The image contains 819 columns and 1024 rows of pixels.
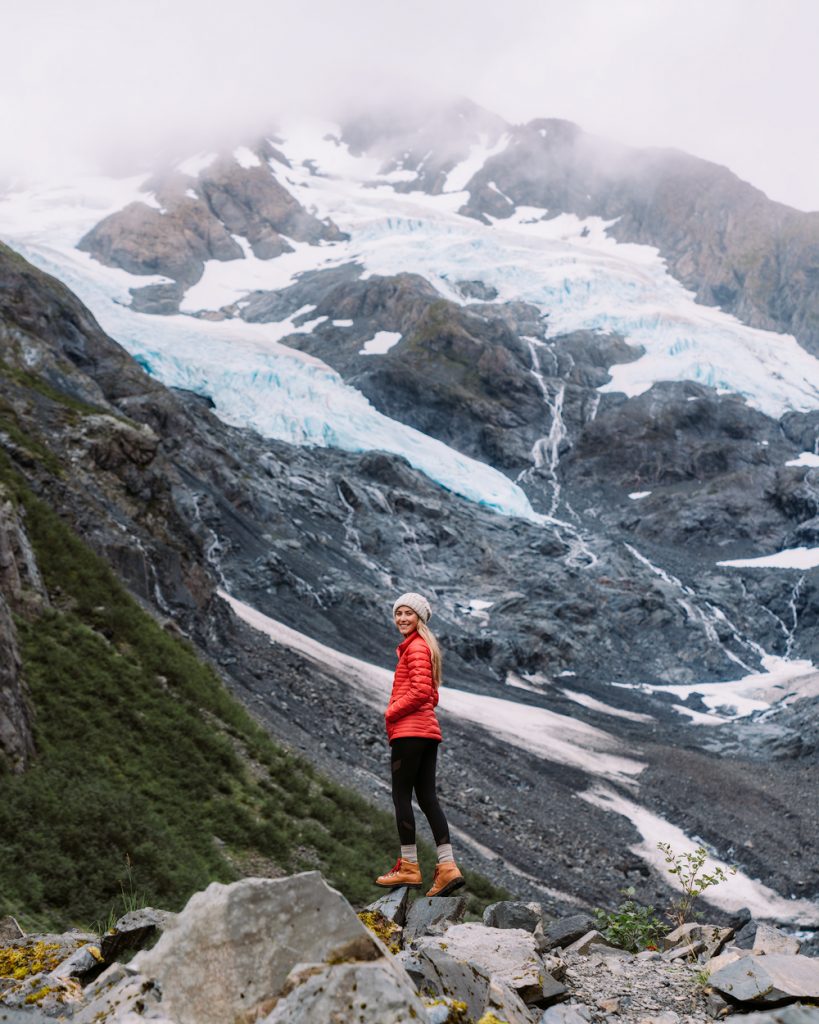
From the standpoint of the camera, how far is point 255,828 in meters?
14.5

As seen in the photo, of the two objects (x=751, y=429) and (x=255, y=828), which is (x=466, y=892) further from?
(x=751, y=429)

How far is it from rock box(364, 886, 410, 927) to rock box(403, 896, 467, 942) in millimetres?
80

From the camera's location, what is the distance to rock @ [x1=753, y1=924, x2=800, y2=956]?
22.8 feet

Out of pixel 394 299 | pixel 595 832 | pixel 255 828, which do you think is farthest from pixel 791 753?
pixel 394 299

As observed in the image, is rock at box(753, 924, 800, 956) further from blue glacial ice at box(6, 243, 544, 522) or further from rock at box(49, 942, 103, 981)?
blue glacial ice at box(6, 243, 544, 522)

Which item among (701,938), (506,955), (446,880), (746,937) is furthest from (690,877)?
(506,955)

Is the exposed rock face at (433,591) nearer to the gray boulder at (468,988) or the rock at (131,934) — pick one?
the rock at (131,934)

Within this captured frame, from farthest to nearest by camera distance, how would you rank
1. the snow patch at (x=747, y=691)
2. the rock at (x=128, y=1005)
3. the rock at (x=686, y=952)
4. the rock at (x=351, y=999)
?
the snow patch at (x=747, y=691), the rock at (x=686, y=952), the rock at (x=128, y=1005), the rock at (x=351, y=999)

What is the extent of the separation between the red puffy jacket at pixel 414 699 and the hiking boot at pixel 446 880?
1.02 metres

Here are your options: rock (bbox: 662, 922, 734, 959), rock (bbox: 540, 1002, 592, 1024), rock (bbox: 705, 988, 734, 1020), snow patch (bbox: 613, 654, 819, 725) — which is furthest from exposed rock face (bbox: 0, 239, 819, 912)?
rock (bbox: 540, 1002, 592, 1024)

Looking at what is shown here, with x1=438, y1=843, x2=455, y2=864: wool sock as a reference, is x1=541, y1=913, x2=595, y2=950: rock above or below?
below

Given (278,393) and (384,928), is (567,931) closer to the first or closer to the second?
(384,928)

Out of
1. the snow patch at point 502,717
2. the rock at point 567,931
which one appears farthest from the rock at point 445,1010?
the snow patch at point 502,717

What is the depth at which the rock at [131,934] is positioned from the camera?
5352mm
